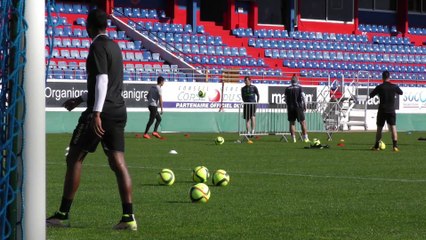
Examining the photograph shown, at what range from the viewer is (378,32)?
5975 centimetres

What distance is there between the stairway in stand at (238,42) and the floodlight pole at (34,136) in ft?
146

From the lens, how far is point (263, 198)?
45.2 ft

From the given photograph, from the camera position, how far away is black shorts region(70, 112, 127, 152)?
1017 centimetres

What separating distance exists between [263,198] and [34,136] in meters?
8.02

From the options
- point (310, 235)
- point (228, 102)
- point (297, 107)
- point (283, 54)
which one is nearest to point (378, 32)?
point (283, 54)

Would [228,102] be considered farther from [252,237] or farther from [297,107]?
[252,237]

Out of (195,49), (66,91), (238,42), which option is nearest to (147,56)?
(195,49)

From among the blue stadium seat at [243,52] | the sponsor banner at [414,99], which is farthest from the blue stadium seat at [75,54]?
the sponsor banner at [414,99]

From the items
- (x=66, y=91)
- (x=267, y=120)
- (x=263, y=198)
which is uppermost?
(x=66, y=91)

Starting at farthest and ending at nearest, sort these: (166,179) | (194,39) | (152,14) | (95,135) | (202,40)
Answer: (152,14), (202,40), (194,39), (166,179), (95,135)

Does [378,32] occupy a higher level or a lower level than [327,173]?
higher

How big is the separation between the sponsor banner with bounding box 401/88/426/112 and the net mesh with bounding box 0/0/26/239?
40792 mm

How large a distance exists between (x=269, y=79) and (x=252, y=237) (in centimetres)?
3702

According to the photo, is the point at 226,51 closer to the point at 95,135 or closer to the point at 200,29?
the point at 200,29
